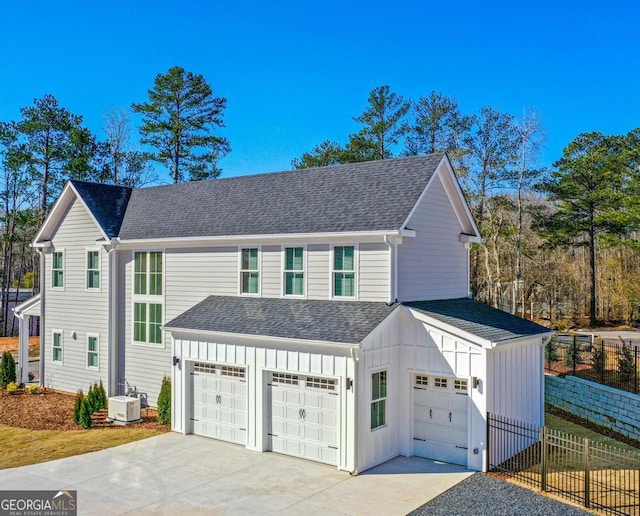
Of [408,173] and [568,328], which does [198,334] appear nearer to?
[408,173]

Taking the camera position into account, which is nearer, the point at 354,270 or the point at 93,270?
the point at 354,270

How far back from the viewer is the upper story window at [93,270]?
813 inches

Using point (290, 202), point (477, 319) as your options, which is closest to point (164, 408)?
point (290, 202)

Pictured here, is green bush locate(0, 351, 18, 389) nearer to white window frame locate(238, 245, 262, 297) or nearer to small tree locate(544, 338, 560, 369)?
white window frame locate(238, 245, 262, 297)

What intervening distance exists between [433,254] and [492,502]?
7433 mm

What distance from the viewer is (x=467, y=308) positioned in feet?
53.0

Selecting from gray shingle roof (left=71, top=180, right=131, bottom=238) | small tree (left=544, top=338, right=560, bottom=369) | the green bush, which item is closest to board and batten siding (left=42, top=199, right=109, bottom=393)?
gray shingle roof (left=71, top=180, right=131, bottom=238)

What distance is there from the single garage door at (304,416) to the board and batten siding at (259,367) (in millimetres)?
273

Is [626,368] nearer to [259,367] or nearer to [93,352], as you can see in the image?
[259,367]

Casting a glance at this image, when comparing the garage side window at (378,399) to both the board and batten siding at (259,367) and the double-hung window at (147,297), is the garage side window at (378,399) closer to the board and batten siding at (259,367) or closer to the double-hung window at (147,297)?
the board and batten siding at (259,367)

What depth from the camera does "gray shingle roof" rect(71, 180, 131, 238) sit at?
20.5 metres

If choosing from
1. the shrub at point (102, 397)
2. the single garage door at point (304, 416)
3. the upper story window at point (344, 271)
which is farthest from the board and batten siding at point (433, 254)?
the shrub at point (102, 397)

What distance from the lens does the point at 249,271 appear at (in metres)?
17.1

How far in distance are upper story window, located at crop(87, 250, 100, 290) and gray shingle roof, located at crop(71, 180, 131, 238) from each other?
116cm
